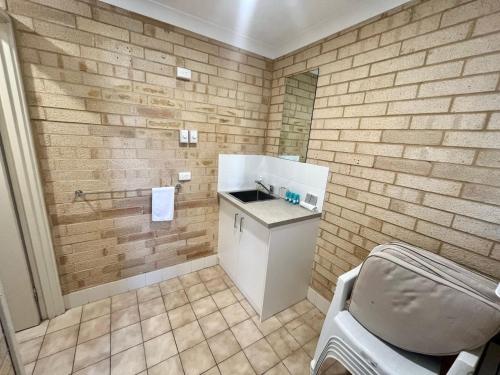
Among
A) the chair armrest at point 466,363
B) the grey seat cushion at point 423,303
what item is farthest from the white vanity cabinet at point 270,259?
the chair armrest at point 466,363

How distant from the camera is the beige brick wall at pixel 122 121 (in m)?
1.35

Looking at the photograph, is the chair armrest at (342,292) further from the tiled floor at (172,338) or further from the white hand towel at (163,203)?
the white hand towel at (163,203)

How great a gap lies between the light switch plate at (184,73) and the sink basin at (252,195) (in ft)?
3.81

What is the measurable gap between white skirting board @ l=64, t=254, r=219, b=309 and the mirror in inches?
58.3

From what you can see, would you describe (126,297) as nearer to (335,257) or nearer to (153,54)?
(335,257)

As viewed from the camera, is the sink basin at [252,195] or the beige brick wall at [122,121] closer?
the beige brick wall at [122,121]

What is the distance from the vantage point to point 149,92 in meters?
1.64

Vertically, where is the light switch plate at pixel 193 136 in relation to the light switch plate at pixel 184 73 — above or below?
below

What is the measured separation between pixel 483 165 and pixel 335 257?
1083 mm

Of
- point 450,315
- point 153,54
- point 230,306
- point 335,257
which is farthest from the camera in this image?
point 230,306

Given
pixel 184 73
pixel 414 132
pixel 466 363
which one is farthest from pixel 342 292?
pixel 184 73

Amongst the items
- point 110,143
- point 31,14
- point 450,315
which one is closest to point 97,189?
point 110,143

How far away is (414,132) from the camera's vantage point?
1.20 m

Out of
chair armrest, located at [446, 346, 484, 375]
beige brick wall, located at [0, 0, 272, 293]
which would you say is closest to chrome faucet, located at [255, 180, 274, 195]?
beige brick wall, located at [0, 0, 272, 293]
